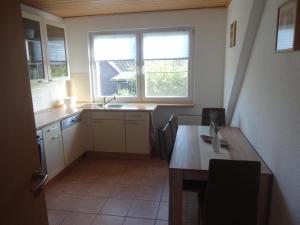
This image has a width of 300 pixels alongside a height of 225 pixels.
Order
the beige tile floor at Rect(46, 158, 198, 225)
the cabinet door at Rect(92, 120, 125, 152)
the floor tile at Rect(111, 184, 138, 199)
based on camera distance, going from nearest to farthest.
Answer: the beige tile floor at Rect(46, 158, 198, 225) → the floor tile at Rect(111, 184, 138, 199) → the cabinet door at Rect(92, 120, 125, 152)

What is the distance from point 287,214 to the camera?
145 centimetres

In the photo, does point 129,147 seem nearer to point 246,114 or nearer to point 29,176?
point 246,114

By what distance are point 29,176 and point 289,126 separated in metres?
1.47

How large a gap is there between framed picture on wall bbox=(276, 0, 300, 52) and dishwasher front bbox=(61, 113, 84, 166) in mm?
2712

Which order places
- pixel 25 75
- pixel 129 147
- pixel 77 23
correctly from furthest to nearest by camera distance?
pixel 77 23 < pixel 129 147 < pixel 25 75

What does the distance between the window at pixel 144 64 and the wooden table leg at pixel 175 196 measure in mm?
2398

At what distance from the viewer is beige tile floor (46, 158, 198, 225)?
2465 millimetres

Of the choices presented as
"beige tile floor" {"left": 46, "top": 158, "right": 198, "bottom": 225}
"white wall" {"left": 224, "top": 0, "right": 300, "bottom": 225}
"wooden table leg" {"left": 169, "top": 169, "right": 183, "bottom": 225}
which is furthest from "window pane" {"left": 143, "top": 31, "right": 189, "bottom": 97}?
"wooden table leg" {"left": 169, "top": 169, "right": 183, "bottom": 225}

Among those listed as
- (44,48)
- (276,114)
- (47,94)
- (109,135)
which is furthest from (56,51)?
(276,114)

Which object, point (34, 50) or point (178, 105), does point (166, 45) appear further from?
point (34, 50)

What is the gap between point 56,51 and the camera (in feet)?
12.2

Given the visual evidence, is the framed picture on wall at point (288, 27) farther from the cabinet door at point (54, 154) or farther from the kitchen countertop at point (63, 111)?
the cabinet door at point (54, 154)

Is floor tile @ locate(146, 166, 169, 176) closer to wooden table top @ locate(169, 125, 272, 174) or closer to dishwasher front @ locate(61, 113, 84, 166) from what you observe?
wooden table top @ locate(169, 125, 272, 174)

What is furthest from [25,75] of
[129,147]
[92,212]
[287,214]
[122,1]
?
[129,147]
